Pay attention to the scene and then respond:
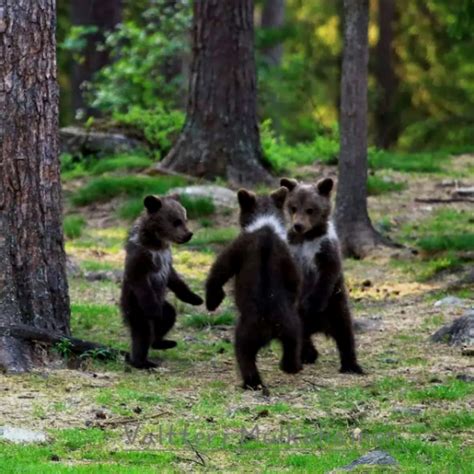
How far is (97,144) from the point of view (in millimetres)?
21453

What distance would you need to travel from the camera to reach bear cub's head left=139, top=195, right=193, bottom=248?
35.1 ft

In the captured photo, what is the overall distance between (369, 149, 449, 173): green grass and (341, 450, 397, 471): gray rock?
1400 centimetres

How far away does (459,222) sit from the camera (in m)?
17.4

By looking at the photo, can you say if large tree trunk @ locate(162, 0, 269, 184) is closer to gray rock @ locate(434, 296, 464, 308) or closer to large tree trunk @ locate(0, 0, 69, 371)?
gray rock @ locate(434, 296, 464, 308)

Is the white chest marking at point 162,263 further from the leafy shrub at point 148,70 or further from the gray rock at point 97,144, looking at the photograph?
the leafy shrub at point 148,70

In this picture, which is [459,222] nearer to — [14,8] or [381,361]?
[381,361]

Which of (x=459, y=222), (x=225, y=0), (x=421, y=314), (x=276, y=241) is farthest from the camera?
(x=225, y=0)

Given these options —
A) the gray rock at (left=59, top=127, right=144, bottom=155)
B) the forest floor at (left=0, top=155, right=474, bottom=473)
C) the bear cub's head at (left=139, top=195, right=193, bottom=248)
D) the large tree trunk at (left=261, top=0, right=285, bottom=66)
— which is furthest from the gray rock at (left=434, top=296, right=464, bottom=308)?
the large tree trunk at (left=261, top=0, right=285, bottom=66)

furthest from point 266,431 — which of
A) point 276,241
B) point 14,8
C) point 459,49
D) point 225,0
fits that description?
point 459,49

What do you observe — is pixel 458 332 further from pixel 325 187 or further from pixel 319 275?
pixel 325 187

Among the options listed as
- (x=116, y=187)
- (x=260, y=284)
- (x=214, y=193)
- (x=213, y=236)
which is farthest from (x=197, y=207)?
(x=260, y=284)

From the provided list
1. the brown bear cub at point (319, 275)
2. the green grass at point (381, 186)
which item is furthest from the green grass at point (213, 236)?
the brown bear cub at point (319, 275)

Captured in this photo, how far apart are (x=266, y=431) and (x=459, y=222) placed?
9.83 m

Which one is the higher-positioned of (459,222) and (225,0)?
(225,0)
